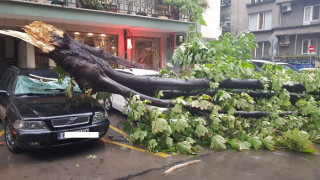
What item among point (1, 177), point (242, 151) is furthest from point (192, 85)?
point (1, 177)

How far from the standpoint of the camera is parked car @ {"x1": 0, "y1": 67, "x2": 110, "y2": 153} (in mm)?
4551

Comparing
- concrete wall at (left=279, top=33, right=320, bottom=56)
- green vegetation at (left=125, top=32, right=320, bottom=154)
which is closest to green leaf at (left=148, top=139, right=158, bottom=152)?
green vegetation at (left=125, top=32, right=320, bottom=154)

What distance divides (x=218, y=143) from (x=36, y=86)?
4234 mm

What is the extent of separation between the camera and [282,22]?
28875 mm

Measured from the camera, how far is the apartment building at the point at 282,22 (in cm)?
2639

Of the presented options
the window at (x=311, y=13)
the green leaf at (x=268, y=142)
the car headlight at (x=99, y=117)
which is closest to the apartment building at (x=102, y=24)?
the car headlight at (x=99, y=117)

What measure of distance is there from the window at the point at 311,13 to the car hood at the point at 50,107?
2824cm

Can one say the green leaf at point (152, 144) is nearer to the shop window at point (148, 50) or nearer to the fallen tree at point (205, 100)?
the fallen tree at point (205, 100)

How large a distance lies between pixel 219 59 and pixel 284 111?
200 cm

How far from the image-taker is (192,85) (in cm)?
566

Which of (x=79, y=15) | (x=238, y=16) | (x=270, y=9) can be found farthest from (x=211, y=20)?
(x=238, y=16)

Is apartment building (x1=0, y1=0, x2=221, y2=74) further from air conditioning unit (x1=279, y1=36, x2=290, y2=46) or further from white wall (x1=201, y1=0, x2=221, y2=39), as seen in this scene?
air conditioning unit (x1=279, y1=36, x2=290, y2=46)

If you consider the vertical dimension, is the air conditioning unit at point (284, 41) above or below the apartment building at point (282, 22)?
below

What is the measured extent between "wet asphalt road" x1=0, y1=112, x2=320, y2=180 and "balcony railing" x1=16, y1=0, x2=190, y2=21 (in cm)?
693
